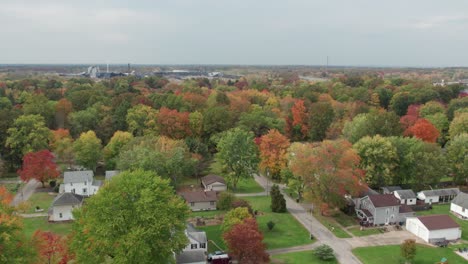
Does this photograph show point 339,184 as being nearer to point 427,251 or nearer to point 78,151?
point 427,251

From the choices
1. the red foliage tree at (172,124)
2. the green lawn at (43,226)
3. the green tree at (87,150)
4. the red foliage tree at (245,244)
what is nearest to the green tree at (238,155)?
the red foliage tree at (172,124)

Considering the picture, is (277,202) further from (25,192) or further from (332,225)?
(25,192)

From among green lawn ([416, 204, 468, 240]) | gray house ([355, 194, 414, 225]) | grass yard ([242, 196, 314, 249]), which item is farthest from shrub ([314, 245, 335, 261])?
green lawn ([416, 204, 468, 240])

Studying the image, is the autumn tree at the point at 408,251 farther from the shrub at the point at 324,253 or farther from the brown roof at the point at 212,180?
the brown roof at the point at 212,180

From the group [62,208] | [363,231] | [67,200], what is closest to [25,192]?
[62,208]

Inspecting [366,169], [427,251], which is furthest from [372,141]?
[427,251]

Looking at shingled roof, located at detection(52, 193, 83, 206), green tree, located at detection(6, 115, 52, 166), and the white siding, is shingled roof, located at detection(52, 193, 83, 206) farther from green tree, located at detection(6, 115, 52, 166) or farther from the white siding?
the white siding
